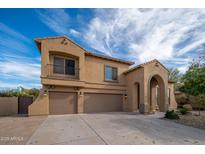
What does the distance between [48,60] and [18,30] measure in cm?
300

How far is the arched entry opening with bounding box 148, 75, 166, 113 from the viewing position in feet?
45.2

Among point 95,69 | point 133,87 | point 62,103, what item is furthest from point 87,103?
point 133,87

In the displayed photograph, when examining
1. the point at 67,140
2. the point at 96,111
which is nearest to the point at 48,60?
the point at 96,111

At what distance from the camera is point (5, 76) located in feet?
39.4

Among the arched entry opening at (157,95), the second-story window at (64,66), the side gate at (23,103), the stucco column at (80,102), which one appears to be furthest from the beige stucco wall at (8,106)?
the arched entry opening at (157,95)

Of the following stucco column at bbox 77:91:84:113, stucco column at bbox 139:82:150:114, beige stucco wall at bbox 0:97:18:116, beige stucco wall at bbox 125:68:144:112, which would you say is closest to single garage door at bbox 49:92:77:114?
stucco column at bbox 77:91:84:113

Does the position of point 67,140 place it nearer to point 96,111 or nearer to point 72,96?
point 72,96

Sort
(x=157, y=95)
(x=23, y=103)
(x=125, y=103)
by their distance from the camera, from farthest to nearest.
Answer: (x=157, y=95) < (x=125, y=103) < (x=23, y=103)

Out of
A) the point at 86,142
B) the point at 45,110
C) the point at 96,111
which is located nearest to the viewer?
the point at 86,142

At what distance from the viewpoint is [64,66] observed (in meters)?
12.1

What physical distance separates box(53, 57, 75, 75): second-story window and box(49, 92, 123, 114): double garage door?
2.05 metres

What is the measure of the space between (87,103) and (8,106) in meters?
7.67

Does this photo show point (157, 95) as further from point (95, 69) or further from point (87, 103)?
point (87, 103)

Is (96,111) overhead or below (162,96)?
below
